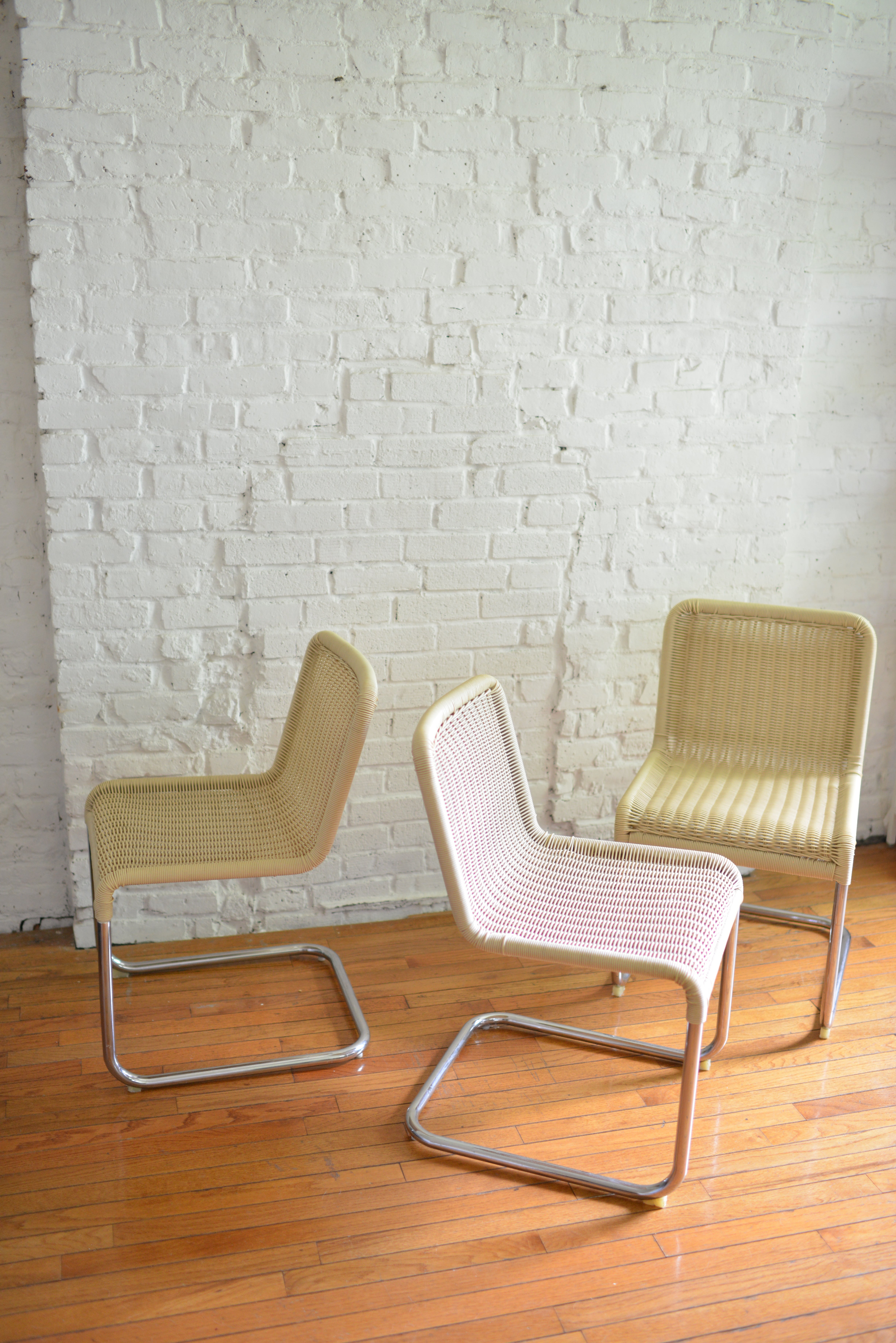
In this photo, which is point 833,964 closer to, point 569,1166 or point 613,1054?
point 613,1054

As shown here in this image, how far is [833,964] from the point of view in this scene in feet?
7.41

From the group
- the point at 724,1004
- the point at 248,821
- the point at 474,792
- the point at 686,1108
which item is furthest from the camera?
the point at 248,821

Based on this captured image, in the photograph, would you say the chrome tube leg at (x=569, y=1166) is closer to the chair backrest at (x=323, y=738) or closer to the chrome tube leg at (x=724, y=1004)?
the chrome tube leg at (x=724, y=1004)

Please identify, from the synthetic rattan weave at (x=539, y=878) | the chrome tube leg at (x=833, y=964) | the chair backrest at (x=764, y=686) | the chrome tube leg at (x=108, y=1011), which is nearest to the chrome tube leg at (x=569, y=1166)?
the synthetic rattan weave at (x=539, y=878)

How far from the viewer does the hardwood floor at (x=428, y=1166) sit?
1.61m

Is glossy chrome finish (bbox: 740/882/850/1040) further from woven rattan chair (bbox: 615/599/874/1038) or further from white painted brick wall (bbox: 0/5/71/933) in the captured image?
white painted brick wall (bbox: 0/5/71/933)

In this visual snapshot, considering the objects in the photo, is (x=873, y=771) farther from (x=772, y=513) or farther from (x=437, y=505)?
(x=437, y=505)

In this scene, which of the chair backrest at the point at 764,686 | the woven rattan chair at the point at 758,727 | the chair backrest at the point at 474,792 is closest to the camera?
the chair backrest at the point at 474,792

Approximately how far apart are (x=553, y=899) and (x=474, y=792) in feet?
0.77

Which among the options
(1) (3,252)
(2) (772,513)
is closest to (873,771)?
(2) (772,513)

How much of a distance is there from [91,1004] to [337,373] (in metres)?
1.44

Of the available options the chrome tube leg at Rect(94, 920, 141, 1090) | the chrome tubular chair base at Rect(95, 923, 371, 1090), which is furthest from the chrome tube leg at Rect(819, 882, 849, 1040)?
the chrome tube leg at Rect(94, 920, 141, 1090)

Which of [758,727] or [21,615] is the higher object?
[21,615]

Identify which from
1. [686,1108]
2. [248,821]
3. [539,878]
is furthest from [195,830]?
[686,1108]
